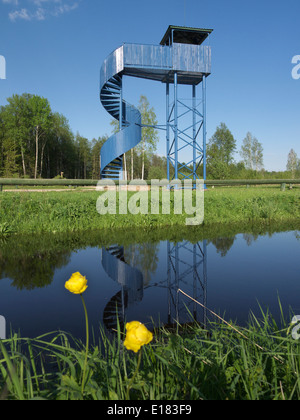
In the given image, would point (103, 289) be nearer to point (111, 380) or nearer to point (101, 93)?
point (111, 380)

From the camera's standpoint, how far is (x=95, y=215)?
795cm

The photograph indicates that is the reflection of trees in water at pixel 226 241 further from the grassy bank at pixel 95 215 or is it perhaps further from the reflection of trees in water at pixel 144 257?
the grassy bank at pixel 95 215

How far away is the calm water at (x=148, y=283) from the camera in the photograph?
8.68 feet

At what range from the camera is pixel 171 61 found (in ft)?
49.3

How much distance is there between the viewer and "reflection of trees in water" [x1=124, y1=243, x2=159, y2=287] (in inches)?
164

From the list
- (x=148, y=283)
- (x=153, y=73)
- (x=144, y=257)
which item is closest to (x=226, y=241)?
(x=144, y=257)

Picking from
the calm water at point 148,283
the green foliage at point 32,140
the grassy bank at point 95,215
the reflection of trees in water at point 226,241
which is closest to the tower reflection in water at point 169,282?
the calm water at point 148,283

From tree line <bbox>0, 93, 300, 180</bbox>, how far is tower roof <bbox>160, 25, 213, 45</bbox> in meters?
13.2

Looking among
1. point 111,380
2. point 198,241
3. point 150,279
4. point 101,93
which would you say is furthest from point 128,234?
point 101,93

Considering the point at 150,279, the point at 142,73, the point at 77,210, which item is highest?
the point at 142,73

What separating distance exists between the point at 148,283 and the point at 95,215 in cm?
468

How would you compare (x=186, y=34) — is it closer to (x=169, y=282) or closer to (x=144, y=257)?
(x=144, y=257)

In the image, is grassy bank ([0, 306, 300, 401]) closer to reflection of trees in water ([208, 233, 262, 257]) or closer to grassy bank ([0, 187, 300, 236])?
reflection of trees in water ([208, 233, 262, 257])
